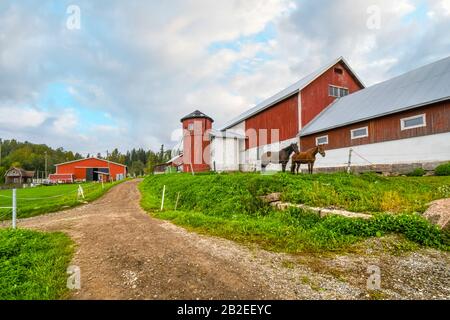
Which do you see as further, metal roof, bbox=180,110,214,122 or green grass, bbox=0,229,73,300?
metal roof, bbox=180,110,214,122

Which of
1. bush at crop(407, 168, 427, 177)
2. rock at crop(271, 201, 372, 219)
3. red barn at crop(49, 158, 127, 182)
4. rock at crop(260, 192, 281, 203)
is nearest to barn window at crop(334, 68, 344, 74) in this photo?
bush at crop(407, 168, 427, 177)

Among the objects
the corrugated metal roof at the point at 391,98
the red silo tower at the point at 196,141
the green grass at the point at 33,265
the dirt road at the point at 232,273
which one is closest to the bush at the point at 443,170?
the corrugated metal roof at the point at 391,98

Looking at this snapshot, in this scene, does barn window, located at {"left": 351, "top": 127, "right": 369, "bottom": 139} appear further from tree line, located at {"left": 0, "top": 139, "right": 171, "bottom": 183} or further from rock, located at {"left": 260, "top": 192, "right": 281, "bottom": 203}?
tree line, located at {"left": 0, "top": 139, "right": 171, "bottom": 183}

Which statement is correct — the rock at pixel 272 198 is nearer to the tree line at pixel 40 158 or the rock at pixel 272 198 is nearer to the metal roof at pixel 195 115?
the metal roof at pixel 195 115

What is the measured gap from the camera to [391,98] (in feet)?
53.6

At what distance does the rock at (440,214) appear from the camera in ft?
16.8

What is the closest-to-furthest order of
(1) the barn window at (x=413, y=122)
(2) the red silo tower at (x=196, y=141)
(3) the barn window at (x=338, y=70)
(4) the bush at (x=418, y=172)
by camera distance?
(4) the bush at (x=418, y=172)
(1) the barn window at (x=413, y=122)
(3) the barn window at (x=338, y=70)
(2) the red silo tower at (x=196, y=141)

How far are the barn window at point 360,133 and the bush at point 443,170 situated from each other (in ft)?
15.8

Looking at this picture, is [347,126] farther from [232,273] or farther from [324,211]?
[232,273]

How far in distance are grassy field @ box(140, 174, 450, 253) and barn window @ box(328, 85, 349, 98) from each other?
593 inches

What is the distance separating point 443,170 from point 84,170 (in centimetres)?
6142

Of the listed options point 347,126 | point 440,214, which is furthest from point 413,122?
point 440,214

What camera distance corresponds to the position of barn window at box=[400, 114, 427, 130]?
44.7ft

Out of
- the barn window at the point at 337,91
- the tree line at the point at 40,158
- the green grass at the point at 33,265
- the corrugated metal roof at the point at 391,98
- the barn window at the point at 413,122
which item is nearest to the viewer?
the green grass at the point at 33,265
